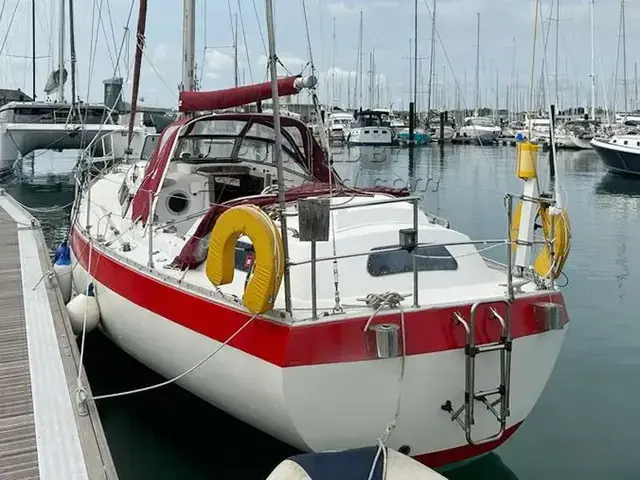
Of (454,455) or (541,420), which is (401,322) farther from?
(541,420)

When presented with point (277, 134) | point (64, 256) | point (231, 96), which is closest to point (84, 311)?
point (64, 256)

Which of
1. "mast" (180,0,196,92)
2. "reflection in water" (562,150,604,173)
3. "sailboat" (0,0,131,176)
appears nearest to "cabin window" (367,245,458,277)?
"mast" (180,0,196,92)

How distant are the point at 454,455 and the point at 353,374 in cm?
111

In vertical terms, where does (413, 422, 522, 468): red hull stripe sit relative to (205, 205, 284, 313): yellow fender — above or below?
below

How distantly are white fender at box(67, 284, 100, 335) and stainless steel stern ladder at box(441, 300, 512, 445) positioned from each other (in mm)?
4305

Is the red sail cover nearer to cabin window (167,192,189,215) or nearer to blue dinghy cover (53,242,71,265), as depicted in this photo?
cabin window (167,192,189,215)

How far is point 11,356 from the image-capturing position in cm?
636

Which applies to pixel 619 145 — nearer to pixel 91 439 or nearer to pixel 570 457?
pixel 570 457

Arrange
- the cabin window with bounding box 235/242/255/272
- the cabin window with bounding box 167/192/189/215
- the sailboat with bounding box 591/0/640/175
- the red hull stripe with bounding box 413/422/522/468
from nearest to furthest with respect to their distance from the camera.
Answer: the red hull stripe with bounding box 413/422/522/468 < the cabin window with bounding box 235/242/255/272 < the cabin window with bounding box 167/192/189/215 < the sailboat with bounding box 591/0/640/175

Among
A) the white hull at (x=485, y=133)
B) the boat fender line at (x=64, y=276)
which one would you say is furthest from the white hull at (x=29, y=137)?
the white hull at (x=485, y=133)

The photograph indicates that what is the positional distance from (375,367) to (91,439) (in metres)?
1.99

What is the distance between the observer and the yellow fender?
4305mm

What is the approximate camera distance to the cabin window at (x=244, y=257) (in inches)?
219

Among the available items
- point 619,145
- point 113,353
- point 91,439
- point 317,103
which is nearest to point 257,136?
point 317,103
